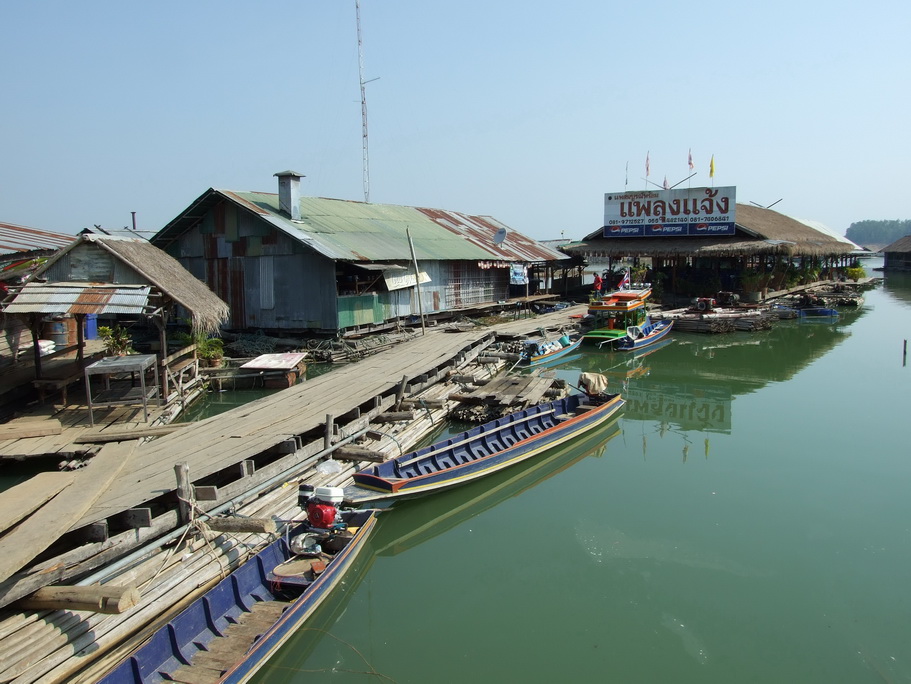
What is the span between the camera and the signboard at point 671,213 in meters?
33.0

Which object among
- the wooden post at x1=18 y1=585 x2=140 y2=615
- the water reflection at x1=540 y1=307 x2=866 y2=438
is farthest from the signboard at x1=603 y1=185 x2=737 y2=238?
the wooden post at x1=18 y1=585 x2=140 y2=615

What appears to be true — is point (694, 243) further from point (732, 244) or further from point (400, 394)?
point (400, 394)

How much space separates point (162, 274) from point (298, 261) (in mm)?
7861

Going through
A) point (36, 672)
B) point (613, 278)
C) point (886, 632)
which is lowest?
point (886, 632)

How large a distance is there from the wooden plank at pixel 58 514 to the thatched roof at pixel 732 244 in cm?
2846

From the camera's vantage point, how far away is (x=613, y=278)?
37.8 m

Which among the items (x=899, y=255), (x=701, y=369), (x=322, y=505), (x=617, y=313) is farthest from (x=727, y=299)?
(x=899, y=255)

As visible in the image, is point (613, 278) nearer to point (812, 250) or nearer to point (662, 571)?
point (812, 250)

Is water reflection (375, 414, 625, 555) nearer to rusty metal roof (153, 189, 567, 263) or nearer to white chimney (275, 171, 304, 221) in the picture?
rusty metal roof (153, 189, 567, 263)

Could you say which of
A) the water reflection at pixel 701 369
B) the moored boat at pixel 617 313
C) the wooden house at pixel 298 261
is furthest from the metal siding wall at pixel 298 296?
the moored boat at pixel 617 313

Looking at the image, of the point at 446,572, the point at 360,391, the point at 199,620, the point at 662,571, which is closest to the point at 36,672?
the point at 199,620

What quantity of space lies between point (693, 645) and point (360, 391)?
8.74m

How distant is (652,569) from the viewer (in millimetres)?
9500

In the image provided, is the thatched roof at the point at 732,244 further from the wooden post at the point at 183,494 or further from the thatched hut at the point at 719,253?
the wooden post at the point at 183,494
